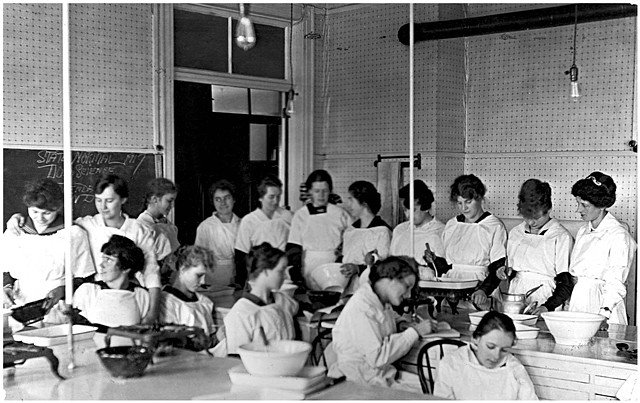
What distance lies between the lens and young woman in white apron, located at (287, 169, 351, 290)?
320 centimetres

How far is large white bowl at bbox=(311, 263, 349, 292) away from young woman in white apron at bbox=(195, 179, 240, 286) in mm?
352

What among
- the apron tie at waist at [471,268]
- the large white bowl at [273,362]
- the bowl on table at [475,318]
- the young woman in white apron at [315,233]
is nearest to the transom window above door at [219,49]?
the young woman in white apron at [315,233]

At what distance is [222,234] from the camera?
3.25 metres

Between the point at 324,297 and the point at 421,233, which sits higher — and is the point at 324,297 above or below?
below

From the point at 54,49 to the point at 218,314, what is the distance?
4.58 ft

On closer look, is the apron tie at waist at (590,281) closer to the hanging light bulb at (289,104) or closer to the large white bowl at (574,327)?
the large white bowl at (574,327)

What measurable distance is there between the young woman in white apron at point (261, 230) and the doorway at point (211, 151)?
5 centimetres

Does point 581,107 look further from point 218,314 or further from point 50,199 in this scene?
point 50,199

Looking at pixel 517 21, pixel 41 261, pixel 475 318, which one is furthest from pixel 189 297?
pixel 517 21

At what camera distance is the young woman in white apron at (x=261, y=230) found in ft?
10.3

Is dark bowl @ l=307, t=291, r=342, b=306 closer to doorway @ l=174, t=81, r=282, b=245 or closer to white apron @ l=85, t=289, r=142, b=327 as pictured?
doorway @ l=174, t=81, r=282, b=245

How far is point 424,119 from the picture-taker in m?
4.52

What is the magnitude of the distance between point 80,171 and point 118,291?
956mm

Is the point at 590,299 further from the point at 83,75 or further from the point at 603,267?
the point at 83,75
